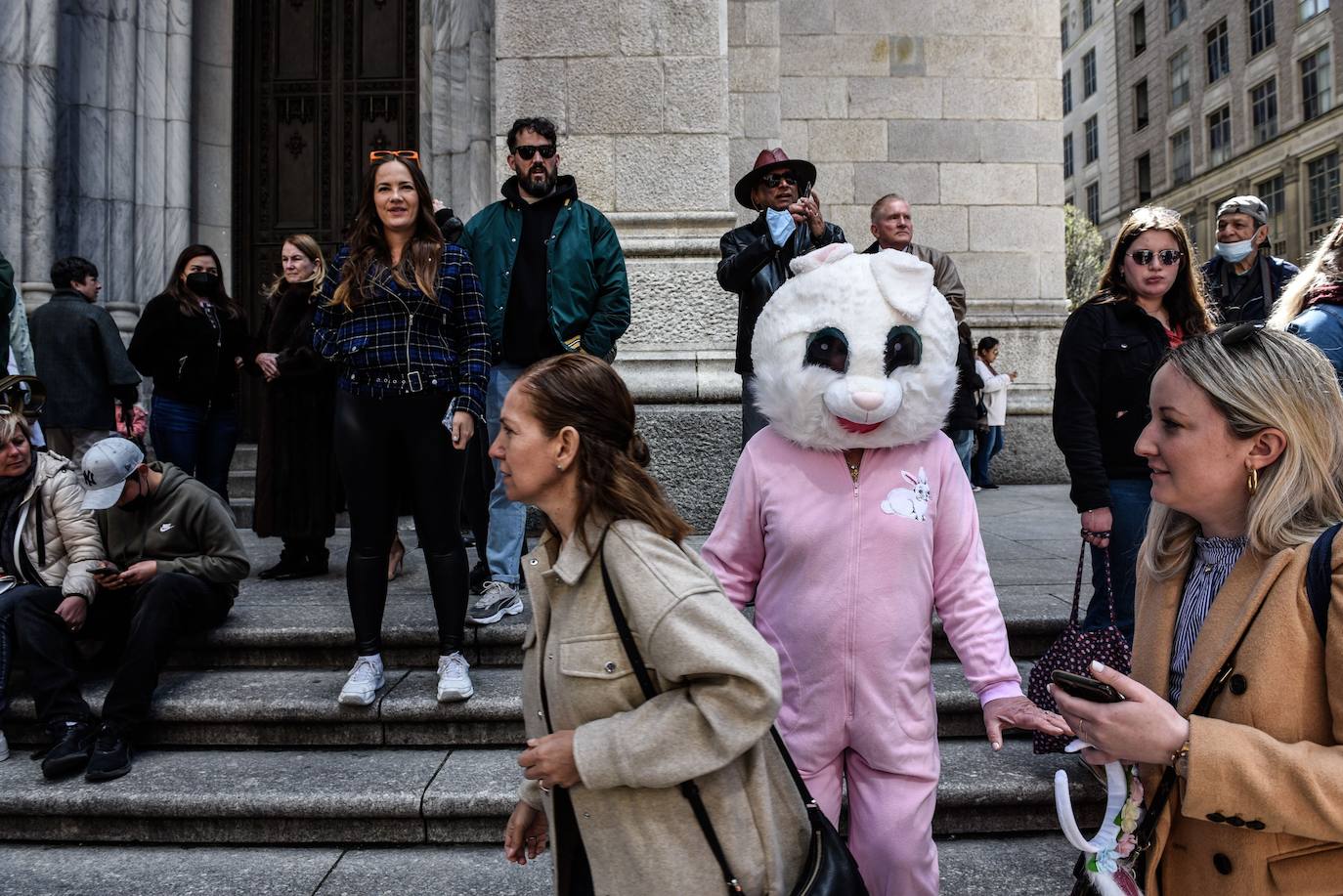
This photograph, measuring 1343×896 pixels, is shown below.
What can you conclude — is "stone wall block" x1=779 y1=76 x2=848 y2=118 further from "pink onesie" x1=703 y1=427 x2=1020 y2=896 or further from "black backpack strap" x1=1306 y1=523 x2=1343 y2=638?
"black backpack strap" x1=1306 y1=523 x2=1343 y2=638

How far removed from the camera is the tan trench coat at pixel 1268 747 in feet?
4.57

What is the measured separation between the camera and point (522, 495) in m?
1.83

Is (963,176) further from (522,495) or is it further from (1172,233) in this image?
(522,495)

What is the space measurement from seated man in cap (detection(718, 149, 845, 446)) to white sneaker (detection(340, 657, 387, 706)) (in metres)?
1.82

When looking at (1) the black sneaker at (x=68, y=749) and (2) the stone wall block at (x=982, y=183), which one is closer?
(1) the black sneaker at (x=68, y=749)

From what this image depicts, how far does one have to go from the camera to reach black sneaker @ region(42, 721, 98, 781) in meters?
3.42

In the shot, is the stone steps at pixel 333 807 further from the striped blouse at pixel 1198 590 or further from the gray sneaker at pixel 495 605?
the striped blouse at pixel 1198 590

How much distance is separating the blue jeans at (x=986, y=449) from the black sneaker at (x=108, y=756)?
25.3ft

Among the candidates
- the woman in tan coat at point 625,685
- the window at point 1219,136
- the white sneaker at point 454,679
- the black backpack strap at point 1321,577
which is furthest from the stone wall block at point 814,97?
the window at point 1219,136

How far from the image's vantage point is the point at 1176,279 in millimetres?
3639

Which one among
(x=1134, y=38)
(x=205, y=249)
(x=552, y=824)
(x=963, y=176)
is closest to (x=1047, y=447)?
(x=963, y=176)

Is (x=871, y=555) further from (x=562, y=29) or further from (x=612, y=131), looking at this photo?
(x=562, y=29)

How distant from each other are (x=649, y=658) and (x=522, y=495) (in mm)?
409

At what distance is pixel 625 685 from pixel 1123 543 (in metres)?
2.65
